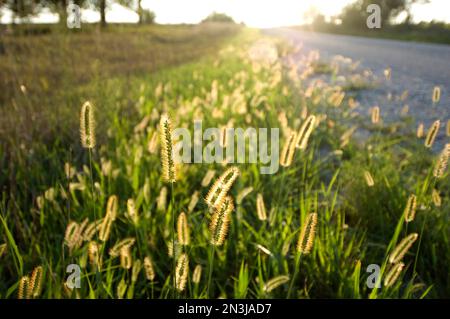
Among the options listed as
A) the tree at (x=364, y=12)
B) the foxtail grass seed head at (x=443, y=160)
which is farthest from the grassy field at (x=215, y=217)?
the tree at (x=364, y=12)

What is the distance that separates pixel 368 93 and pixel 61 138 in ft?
10.9

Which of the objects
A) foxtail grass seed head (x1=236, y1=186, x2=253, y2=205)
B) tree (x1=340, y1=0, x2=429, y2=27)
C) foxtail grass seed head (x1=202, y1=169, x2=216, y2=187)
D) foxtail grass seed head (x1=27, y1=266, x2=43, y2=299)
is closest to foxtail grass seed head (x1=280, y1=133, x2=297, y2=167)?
foxtail grass seed head (x1=236, y1=186, x2=253, y2=205)

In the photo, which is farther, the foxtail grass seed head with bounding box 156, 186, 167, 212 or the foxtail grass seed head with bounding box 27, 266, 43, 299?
the foxtail grass seed head with bounding box 156, 186, 167, 212

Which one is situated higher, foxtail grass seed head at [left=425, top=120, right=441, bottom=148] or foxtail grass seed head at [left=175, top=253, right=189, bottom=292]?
foxtail grass seed head at [left=425, top=120, right=441, bottom=148]

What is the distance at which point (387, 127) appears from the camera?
11.3 ft

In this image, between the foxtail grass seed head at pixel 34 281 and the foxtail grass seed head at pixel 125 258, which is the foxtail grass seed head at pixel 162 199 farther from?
the foxtail grass seed head at pixel 34 281

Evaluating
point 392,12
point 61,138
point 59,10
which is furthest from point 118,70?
point 392,12

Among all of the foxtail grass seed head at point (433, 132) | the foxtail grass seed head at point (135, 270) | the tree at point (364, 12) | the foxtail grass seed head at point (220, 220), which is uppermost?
the tree at point (364, 12)

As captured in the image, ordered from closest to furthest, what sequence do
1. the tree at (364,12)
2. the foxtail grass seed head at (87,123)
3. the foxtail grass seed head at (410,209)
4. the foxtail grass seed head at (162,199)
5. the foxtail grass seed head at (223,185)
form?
the foxtail grass seed head at (223,185)
the foxtail grass seed head at (87,123)
the foxtail grass seed head at (410,209)
the foxtail grass seed head at (162,199)
the tree at (364,12)

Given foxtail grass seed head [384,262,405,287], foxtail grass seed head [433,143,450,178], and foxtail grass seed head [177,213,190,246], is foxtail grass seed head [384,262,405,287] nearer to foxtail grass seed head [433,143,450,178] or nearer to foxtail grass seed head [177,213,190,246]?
foxtail grass seed head [433,143,450,178]

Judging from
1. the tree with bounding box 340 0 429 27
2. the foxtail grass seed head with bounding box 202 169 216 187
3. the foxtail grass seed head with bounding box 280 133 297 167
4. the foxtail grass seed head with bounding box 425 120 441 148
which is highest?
the tree with bounding box 340 0 429 27

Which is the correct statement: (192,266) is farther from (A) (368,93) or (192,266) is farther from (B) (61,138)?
(A) (368,93)

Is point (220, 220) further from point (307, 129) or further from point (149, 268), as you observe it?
point (307, 129)

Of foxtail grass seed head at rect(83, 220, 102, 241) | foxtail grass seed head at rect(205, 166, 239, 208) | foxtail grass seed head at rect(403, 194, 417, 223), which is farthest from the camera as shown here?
foxtail grass seed head at rect(83, 220, 102, 241)
